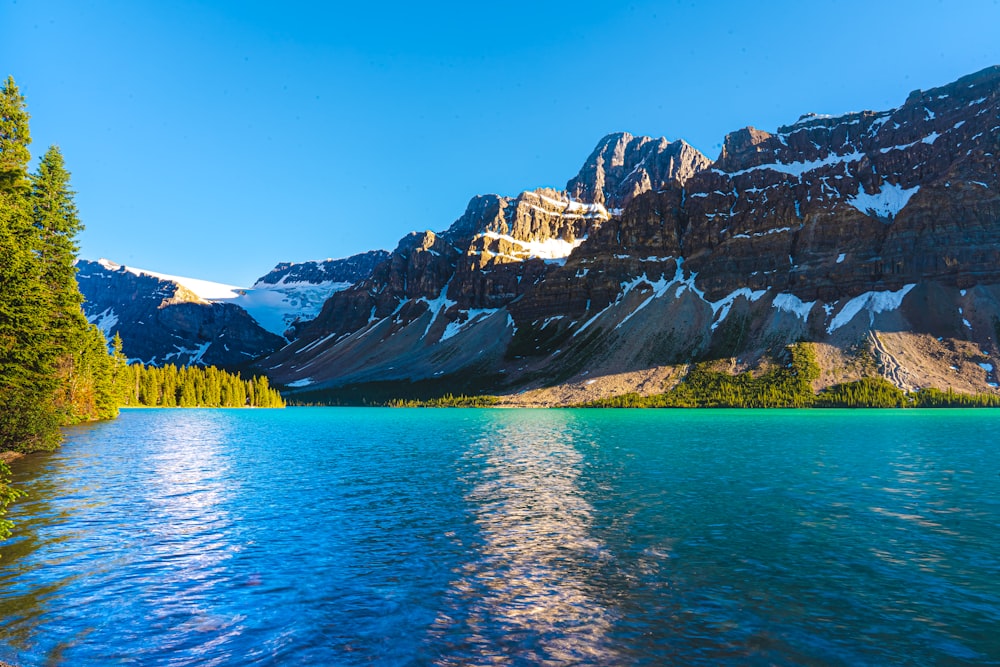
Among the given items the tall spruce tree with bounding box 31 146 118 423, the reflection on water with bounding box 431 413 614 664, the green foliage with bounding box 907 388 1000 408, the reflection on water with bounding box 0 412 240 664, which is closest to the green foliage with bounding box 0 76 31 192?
the tall spruce tree with bounding box 31 146 118 423

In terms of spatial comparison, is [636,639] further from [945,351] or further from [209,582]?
[945,351]

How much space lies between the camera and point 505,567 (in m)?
20.9

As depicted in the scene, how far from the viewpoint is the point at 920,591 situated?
18.2 meters

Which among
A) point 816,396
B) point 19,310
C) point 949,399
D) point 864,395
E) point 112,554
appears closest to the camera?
point 112,554

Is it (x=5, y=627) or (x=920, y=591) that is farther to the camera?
(x=920, y=591)

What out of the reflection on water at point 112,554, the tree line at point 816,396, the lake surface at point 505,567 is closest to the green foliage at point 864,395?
the tree line at point 816,396

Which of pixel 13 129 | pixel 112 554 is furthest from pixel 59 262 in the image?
pixel 112 554

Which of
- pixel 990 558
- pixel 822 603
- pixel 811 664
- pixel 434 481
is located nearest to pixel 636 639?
pixel 811 664

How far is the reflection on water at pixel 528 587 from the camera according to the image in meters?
14.5

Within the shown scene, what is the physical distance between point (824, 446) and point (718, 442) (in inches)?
416

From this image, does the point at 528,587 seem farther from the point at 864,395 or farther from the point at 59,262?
the point at 864,395

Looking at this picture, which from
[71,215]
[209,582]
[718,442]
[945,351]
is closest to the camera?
[209,582]

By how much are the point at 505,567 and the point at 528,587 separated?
2.18 metres

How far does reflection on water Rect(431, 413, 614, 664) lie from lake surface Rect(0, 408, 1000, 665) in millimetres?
101
